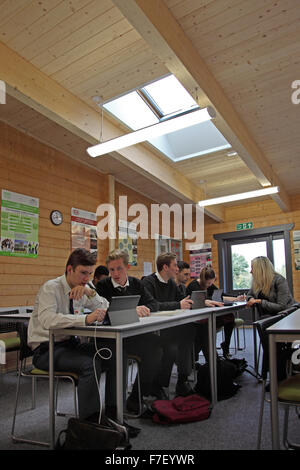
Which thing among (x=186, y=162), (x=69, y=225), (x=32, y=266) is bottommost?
(x=32, y=266)

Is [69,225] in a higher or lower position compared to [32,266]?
higher

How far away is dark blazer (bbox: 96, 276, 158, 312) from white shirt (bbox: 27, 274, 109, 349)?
0.64 metres

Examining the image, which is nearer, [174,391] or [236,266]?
[174,391]

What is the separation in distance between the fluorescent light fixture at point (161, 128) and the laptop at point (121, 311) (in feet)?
6.30

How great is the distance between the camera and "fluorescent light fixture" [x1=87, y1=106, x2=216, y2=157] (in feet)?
11.0

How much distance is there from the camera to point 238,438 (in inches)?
86.6

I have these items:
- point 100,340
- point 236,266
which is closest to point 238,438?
point 100,340

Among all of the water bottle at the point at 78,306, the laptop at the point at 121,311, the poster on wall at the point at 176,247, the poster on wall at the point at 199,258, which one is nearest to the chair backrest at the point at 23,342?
the water bottle at the point at 78,306

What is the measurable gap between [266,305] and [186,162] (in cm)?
313

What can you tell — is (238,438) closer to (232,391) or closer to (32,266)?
(232,391)

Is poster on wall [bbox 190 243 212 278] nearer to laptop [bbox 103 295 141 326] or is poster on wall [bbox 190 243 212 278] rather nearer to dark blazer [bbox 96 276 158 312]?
dark blazer [bbox 96 276 158 312]

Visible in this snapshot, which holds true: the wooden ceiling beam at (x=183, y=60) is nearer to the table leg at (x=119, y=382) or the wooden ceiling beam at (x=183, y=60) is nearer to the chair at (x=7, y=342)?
the table leg at (x=119, y=382)

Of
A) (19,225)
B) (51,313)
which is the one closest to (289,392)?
(51,313)

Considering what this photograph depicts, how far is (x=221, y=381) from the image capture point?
3133mm
